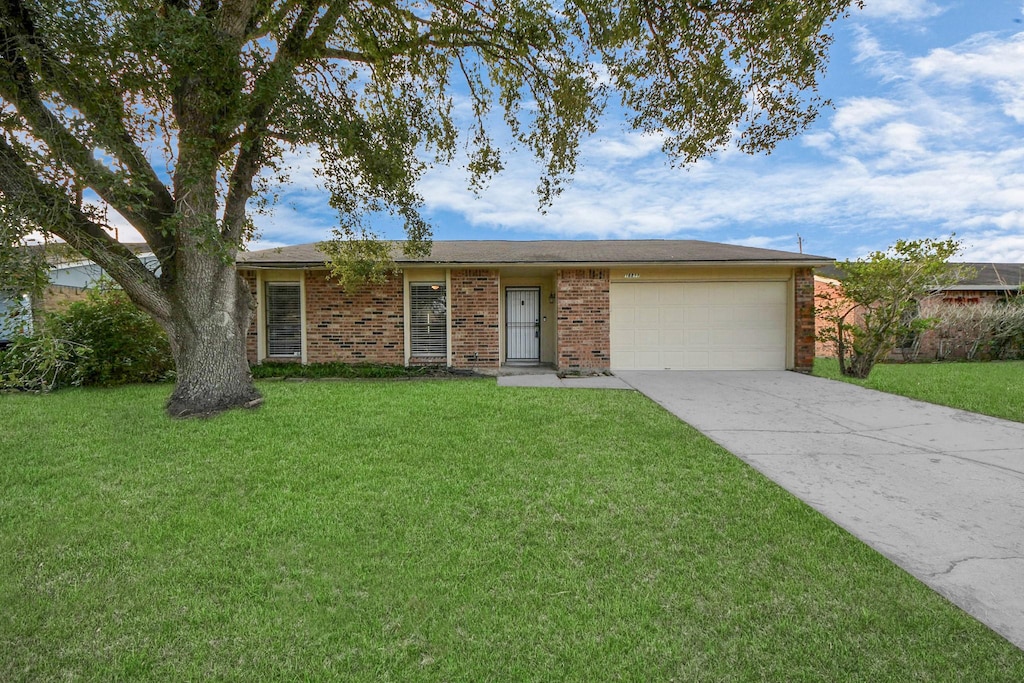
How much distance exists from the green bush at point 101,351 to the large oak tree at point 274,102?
322cm

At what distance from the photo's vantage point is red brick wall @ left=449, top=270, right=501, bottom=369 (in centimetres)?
1059

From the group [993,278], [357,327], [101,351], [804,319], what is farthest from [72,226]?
[993,278]

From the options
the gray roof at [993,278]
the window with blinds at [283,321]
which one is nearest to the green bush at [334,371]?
the window with blinds at [283,321]

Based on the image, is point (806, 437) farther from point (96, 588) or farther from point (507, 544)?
point (96, 588)

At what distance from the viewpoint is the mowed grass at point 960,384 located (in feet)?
22.1

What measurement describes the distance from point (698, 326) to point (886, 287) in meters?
3.64

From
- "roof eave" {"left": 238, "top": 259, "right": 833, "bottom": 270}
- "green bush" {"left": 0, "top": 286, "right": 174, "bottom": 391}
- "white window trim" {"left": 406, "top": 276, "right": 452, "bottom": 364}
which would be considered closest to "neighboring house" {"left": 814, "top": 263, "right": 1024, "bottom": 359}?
"roof eave" {"left": 238, "top": 259, "right": 833, "bottom": 270}

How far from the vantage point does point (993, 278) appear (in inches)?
601

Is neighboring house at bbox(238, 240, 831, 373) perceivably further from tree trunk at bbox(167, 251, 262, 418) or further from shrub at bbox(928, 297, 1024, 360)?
shrub at bbox(928, 297, 1024, 360)

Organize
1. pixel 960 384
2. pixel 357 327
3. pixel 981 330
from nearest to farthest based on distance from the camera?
pixel 960 384 < pixel 357 327 < pixel 981 330

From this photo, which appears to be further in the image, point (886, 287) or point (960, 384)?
point (886, 287)

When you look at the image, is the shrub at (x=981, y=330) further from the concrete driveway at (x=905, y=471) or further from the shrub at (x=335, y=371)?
the shrub at (x=335, y=371)

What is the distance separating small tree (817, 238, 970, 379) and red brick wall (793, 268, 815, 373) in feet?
1.24

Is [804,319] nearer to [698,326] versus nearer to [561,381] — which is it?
[698,326]
